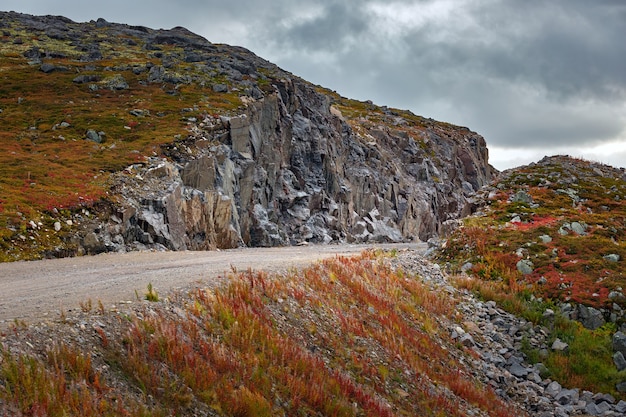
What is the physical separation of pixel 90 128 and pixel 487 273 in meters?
43.7

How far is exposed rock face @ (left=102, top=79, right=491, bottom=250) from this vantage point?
3569cm

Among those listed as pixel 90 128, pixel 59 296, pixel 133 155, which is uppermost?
pixel 90 128

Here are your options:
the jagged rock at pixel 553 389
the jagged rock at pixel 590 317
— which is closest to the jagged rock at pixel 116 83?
the jagged rock at pixel 590 317

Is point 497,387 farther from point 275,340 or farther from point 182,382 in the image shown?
point 182,382

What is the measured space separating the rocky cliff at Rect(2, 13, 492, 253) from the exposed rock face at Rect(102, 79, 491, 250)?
17 cm

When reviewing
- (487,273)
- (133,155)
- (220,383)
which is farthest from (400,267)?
(133,155)

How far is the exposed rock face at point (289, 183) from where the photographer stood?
3569cm

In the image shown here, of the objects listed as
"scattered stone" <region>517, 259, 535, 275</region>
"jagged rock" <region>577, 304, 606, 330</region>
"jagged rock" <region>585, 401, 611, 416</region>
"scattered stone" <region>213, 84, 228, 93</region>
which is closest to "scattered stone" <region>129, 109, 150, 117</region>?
"scattered stone" <region>213, 84, 228, 93</region>

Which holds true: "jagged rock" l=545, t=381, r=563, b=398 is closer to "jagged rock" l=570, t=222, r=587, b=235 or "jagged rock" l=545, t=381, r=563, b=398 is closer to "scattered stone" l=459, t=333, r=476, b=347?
"scattered stone" l=459, t=333, r=476, b=347

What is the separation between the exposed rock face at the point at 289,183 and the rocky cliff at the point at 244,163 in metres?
0.17

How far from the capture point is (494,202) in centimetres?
3634

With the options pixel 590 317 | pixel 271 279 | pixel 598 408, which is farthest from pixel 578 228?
pixel 271 279

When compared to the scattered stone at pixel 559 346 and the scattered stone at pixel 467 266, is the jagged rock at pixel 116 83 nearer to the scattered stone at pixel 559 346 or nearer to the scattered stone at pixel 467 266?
the scattered stone at pixel 467 266

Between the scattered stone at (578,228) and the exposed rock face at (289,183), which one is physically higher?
the exposed rock face at (289,183)
